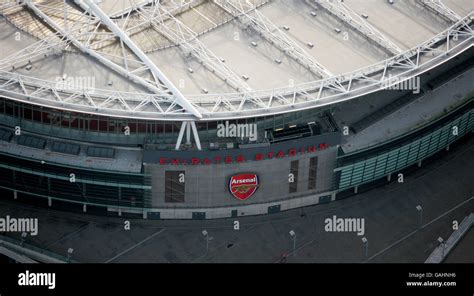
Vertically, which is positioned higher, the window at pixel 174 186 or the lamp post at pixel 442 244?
the window at pixel 174 186

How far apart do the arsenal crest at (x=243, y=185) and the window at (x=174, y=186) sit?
23.3 feet

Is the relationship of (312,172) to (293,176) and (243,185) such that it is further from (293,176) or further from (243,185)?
(243,185)

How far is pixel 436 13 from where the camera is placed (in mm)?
196625

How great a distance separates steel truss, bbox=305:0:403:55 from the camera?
621 ft

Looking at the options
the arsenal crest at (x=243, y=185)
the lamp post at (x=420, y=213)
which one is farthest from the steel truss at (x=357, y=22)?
the arsenal crest at (x=243, y=185)

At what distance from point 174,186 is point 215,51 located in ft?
66.4

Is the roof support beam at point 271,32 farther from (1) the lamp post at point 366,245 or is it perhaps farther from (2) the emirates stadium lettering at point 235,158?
(1) the lamp post at point 366,245

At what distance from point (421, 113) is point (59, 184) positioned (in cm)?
5551

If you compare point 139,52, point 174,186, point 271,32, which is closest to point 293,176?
point 174,186

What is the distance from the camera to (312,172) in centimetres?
19012

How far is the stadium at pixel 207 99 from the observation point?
7062 inches

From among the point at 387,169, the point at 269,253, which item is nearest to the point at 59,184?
the point at 269,253

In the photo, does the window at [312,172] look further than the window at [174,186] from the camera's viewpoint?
Yes
